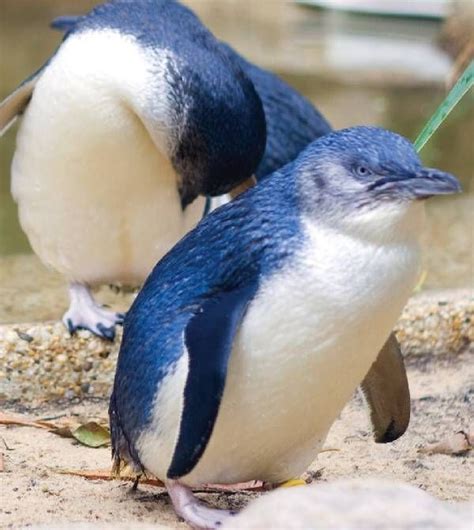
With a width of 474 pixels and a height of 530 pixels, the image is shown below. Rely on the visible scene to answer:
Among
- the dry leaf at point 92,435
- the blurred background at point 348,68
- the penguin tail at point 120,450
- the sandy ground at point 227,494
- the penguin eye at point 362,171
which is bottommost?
the blurred background at point 348,68

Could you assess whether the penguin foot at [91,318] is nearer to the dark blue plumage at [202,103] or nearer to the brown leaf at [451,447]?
the dark blue plumage at [202,103]

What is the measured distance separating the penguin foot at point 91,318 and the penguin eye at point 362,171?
1590 mm

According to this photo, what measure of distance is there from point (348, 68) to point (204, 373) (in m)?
8.33

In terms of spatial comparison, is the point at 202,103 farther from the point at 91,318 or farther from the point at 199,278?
the point at 199,278

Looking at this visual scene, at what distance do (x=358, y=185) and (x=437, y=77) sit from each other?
7.78 m

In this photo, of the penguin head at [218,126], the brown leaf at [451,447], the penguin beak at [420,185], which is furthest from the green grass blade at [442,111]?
the penguin head at [218,126]

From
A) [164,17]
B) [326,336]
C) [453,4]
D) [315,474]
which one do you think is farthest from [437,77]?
[326,336]

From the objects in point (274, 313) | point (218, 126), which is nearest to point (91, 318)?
point (218, 126)

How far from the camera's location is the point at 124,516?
8.25ft

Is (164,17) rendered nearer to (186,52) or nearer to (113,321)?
(186,52)

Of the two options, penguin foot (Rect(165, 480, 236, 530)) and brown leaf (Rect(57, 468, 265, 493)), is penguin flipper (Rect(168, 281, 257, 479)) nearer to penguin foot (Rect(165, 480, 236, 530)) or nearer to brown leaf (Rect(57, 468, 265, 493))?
penguin foot (Rect(165, 480, 236, 530))

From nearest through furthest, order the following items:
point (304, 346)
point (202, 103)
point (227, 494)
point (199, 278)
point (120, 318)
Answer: point (304, 346)
point (199, 278)
point (227, 494)
point (202, 103)
point (120, 318)

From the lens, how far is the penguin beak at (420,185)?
216cm

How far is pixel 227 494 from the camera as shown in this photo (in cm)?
274
